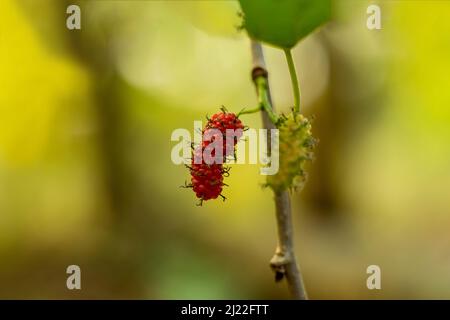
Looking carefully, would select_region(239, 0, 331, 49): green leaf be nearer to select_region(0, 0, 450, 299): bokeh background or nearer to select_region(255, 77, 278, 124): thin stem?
select_region(255, 77, 278, 124): thin stem

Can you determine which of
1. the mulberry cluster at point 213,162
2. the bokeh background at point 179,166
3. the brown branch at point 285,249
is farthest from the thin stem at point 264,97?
the bokeh background at point 179,166

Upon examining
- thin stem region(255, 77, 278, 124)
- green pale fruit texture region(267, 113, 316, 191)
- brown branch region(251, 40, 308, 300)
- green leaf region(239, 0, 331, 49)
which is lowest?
brown branch region(251, 40, 308, 300)

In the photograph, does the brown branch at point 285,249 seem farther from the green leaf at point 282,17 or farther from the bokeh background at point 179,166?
the bokeh background at point 179,166

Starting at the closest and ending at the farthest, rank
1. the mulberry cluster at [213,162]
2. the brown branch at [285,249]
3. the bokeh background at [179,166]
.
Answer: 1. the brown branch at [285,249]
2. the mulberry cluster at [213,162]
3. the bokeh background at [179,166]

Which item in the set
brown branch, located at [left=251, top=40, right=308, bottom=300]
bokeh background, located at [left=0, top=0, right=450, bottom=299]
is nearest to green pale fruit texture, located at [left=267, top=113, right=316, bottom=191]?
brown branch, located at [left=251, top=40, right=308, bottom=300]

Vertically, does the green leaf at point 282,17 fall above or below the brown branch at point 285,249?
above
